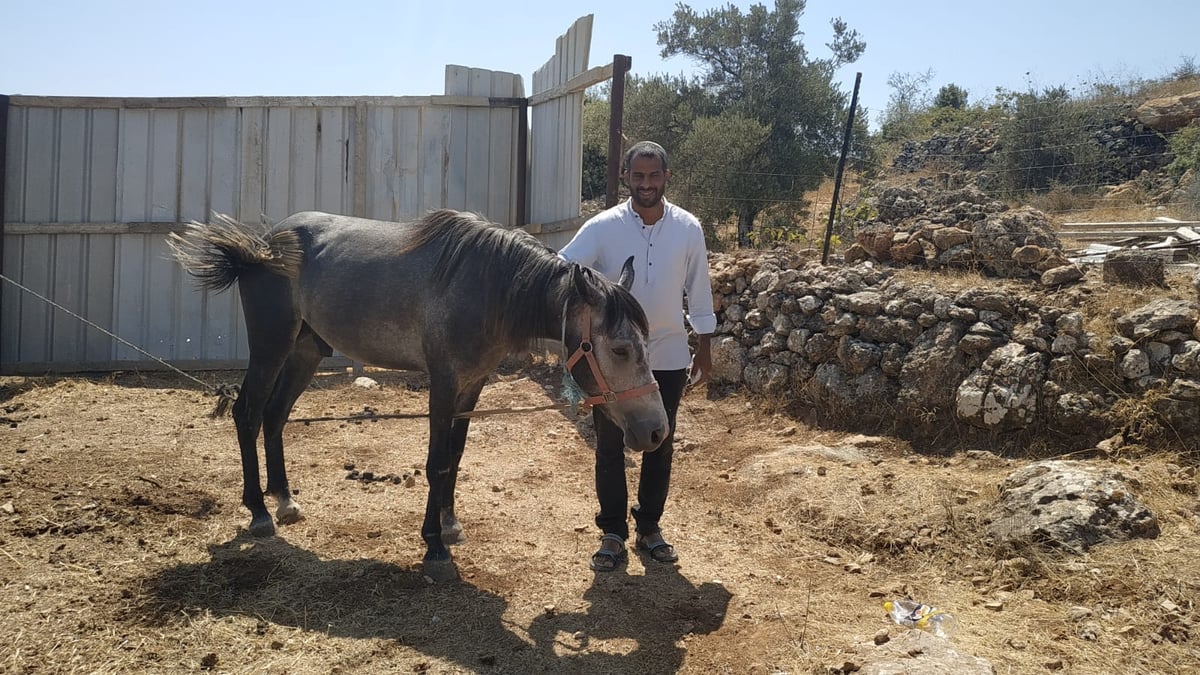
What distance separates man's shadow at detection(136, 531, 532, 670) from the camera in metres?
3.44

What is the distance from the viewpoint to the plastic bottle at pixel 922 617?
346cm

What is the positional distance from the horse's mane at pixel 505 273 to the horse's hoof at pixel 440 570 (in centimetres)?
111

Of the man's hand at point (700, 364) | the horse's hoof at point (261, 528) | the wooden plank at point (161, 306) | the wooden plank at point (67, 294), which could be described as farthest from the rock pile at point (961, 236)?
the wooden plank at point (67, 294)

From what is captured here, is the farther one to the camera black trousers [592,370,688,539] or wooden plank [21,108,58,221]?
wooden plank [21,108,58,221]

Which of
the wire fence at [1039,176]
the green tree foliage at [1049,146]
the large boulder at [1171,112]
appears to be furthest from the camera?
the large boulder at [1171,112]

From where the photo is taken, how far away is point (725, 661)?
328 centimetres

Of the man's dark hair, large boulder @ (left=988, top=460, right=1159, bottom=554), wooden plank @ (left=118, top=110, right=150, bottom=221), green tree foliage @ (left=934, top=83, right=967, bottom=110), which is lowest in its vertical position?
large boulder @ (left=988, top=460, right=1159, bottom=554)

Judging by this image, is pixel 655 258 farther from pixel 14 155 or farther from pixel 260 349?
pixel 14 155

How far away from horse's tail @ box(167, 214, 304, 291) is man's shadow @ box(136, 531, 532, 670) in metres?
1.53

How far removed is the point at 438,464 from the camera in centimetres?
417

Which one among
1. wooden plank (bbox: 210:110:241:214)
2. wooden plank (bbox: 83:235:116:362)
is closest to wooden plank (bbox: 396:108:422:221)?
wooden plank (bbox: 210:110:241:214)

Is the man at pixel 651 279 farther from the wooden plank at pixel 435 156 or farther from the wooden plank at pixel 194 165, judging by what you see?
the wooden plank at pixel 194 165

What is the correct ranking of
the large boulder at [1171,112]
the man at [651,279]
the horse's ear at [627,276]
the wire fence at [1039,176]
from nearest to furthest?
1. the horse's ear at [627,276]
2. the man at [651,279]
3. the wire fence at [1039,176]
4. the large boulder at [1171,112]

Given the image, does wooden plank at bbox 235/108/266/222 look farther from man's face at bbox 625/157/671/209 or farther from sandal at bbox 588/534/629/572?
sandal at bbox 588/534/629/572
